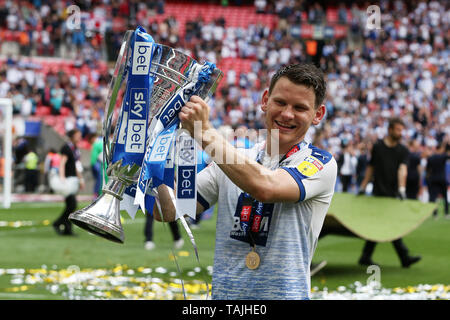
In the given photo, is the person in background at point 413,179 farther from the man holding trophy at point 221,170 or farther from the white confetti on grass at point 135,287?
the man holding trophy at point 221,170

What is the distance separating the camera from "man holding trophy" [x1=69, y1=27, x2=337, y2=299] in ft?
9.01

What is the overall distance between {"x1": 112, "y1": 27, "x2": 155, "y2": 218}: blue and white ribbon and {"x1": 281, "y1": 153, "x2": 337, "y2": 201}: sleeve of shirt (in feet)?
2.02

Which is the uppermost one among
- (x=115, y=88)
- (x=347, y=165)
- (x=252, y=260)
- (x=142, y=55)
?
(x=142, y=55)

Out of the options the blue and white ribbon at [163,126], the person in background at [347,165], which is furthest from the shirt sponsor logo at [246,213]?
the person in background at [347,165]

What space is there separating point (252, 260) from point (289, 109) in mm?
625

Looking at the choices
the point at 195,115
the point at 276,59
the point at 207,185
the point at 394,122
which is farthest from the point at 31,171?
the point at 195,115

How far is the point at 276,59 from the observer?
117 feet

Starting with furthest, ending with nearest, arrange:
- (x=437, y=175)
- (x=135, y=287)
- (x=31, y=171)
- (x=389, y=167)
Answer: (x=31, y=171), (x=437, y=175), (x=389, y=167), (x=135, y=287)

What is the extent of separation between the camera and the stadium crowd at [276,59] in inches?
1116

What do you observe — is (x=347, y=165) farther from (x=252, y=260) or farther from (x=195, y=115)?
(x=195, y=115)

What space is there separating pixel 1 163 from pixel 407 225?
15.6 metres

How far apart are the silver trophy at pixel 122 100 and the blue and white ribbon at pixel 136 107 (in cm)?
2
